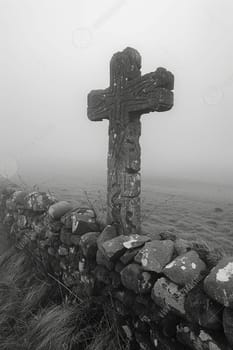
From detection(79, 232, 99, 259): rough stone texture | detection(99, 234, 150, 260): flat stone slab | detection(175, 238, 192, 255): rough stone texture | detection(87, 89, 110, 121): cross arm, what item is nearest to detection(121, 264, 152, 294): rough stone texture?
detection(99, 234, 150, 260): flat stone slab

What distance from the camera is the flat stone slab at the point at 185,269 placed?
218 cm

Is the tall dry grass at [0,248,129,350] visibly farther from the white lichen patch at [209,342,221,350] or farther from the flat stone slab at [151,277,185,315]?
the white lichen patch at [209,342,221,350]

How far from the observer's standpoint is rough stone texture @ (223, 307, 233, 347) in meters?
1.72

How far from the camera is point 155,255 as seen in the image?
2.51 m

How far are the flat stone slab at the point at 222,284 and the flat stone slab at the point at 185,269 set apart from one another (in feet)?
Result: 0.67

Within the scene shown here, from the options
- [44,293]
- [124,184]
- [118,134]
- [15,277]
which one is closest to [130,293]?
[124,184]

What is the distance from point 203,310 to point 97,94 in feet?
10.4

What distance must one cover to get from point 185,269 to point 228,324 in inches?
21.3

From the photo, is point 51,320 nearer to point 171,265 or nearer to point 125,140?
point 171,265

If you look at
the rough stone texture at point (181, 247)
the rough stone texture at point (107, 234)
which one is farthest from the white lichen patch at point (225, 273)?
the rough stone texture at point (107, 234)

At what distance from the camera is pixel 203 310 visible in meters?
1.92

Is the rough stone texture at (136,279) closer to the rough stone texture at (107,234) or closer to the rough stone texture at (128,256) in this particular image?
the rough stone texture at (128,256)

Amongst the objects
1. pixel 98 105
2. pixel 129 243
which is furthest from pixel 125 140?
pixel 129 243

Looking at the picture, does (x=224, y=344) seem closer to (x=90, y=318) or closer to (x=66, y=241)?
(x=90, y=318)
